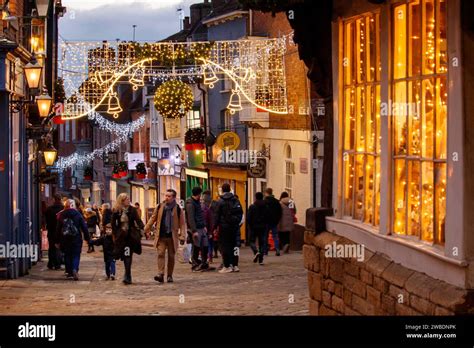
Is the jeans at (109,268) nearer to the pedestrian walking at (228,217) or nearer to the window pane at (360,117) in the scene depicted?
the pedestrian walking at (228,217)

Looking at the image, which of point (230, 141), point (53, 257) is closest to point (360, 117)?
point (53, 257)

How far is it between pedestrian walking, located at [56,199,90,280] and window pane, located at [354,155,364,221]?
10834mm

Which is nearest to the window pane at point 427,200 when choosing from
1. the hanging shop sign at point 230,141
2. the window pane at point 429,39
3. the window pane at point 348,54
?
the window pane at point 429,39

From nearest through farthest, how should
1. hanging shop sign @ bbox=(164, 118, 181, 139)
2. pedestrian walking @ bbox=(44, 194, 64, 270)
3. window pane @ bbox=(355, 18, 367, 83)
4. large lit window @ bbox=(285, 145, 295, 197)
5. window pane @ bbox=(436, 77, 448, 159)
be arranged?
window pane @ bbox=(436, 77, 448, 159) < window pane @ bbox=(355, 18, 367, 83) < pedestrian walking @ bbox=(44, 194, 64, 270) < large lit window @ bbox=(285, 145, 295, 197) < hanging shop sign @ bbox=(164, 118, 181, 139)

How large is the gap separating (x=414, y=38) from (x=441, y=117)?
103 centimetres

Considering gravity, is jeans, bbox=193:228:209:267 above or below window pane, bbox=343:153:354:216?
below

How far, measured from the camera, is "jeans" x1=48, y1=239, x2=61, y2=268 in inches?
973

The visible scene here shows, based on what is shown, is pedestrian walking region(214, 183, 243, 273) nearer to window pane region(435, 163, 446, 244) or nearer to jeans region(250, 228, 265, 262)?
jeans region(250, 228, 265, 262)

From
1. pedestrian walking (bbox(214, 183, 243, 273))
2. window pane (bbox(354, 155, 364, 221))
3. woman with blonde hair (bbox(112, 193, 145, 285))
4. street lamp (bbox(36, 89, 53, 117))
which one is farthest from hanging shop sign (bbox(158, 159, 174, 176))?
window pane (bbox(354, 155, 364, 221))

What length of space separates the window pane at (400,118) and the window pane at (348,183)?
1936mm

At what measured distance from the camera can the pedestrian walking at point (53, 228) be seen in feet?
80.2

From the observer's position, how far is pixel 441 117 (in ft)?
29.6

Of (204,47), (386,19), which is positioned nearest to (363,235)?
(386,19)
